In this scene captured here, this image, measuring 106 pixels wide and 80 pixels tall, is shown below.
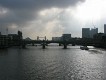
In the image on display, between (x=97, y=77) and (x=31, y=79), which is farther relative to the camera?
(x=97, y=77)

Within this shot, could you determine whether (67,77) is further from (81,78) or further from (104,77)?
(104,77)

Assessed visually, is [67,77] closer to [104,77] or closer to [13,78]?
[104,77]

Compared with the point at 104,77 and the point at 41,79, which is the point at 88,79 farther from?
the point at 41,79

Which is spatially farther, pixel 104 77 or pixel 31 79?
pixel 104 77

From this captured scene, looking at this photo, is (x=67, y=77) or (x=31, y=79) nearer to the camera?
(x=31, y=79)

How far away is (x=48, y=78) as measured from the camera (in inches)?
2143

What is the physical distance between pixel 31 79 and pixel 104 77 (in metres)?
17.6

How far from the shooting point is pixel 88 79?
178 feet

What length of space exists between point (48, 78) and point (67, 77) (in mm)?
4897

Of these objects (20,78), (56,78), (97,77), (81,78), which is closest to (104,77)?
(97,77)

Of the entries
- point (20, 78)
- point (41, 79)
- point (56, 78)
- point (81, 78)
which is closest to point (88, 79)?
point (81, 78)

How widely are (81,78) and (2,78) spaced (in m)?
18.4

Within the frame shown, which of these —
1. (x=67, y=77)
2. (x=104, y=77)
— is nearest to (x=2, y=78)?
(x=67, y=77)

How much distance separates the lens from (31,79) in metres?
52.9
